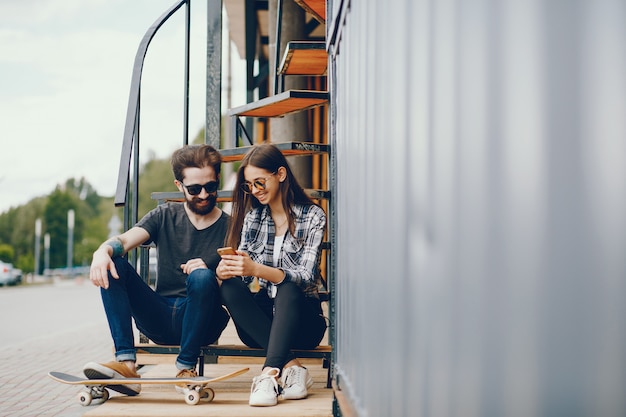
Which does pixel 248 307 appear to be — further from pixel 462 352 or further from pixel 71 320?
pixel 71 320

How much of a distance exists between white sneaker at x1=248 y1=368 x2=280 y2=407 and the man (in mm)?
399

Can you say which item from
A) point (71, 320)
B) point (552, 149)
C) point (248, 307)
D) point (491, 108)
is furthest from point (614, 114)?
point (71, 320)

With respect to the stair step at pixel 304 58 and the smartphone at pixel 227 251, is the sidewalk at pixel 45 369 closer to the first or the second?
the smartphone at pixel 227 251

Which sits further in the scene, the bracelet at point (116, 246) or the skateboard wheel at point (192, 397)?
the bracelet at point (116, 246)

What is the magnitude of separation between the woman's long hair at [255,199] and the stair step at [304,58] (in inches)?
34.2

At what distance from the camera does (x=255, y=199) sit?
384 cm

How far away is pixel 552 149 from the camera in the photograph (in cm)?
107

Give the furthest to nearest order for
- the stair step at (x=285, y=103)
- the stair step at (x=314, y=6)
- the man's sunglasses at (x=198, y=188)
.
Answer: the stair step at (x=314, y=6), the stair step at (x=285, y=103), the man's sunglasses at (x=198, y=188)

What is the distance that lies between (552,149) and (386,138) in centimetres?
92

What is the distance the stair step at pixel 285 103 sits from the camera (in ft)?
13.1

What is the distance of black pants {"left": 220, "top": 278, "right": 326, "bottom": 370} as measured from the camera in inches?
131

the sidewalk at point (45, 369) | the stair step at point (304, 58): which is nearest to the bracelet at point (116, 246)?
the sidewalk at point (45, 369)

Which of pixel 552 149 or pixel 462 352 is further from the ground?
pixel 552 149

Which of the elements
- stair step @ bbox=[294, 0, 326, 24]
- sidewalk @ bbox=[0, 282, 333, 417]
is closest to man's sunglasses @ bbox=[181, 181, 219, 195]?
sidewalk @ bbox=[0, 282, 333, 417]
